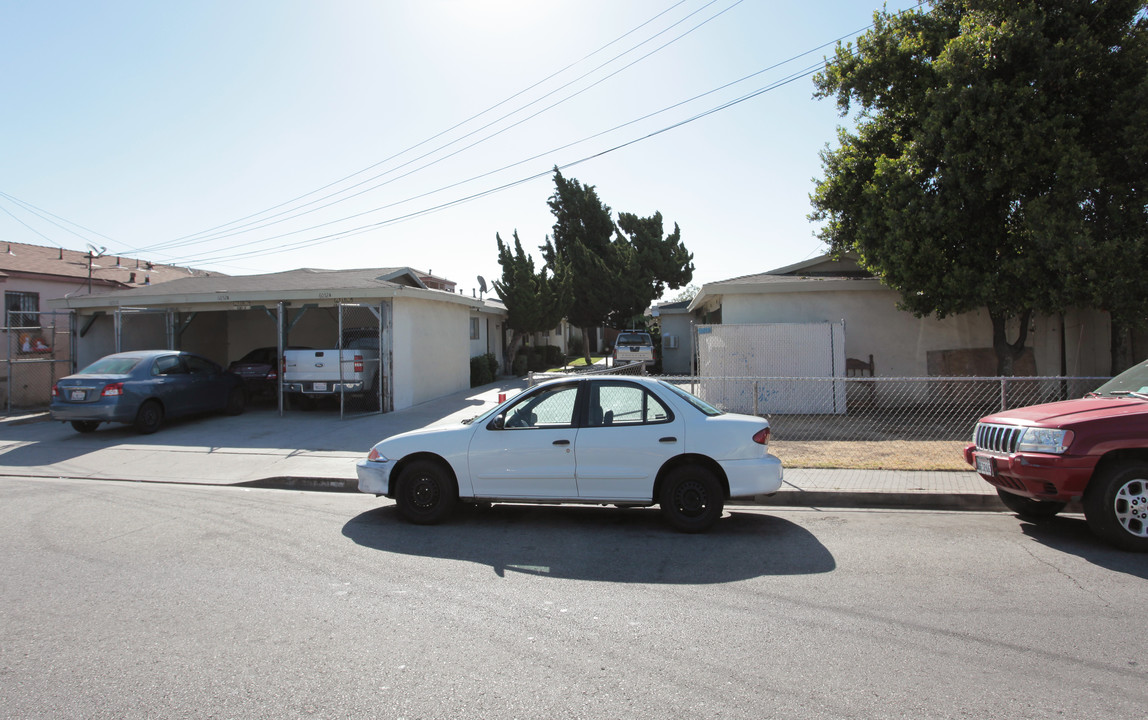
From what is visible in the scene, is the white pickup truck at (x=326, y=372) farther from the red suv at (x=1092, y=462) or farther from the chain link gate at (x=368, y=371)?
the red suv at (x=1092, y=462)

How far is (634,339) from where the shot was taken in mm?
25969

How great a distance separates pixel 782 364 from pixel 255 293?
11853 millimetres

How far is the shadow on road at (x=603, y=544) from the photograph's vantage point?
212 inches

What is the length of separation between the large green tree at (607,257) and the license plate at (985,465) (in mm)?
28686

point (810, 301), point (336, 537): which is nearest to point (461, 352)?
point (810, 301)

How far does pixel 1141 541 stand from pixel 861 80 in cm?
1144

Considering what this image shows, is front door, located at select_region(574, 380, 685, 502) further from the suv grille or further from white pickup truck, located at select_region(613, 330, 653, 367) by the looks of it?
white pickup truck, located at select_region(613, 330, 653, 367)

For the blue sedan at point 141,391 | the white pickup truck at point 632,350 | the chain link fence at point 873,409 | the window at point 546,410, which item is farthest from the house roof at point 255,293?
the window at point 546,410

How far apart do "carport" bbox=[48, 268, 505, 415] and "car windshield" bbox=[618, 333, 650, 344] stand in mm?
6358

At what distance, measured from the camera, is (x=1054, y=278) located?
12.5m

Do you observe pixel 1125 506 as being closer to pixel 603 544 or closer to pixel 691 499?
pixel 691 499

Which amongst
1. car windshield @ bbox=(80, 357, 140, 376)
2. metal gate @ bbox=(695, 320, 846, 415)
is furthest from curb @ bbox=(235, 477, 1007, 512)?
car windshield @ bbox=(80, 357, 140, 376)

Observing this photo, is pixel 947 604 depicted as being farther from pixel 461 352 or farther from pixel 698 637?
pixel 461 352

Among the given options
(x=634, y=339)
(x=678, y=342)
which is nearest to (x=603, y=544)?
(x=634, y=339)
